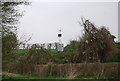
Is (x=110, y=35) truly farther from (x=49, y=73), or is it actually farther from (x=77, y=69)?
(x=49, y=73)

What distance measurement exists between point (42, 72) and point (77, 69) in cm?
264

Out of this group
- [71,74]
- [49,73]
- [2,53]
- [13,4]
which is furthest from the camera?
[49,73]

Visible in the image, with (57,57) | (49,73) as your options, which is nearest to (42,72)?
(49,73)

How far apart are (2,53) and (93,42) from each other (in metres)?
10.4

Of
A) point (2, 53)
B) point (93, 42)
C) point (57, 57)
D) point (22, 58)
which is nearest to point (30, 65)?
point (22, 58)

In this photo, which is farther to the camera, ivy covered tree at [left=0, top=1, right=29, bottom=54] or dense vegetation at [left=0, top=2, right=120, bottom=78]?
dense vegetation at [left=0, top=2, right=120, bottom=78]

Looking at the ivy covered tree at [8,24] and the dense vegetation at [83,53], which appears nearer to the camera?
the ivy covered tree at [8,24]

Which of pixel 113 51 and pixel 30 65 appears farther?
pixel 113 51

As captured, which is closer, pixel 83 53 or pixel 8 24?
pixel 8 24

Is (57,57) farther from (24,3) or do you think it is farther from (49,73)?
(24,3)

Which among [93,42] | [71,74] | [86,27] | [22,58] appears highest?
[86,27]

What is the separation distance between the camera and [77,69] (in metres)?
16.6

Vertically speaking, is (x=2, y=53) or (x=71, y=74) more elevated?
(x=2, y=53)

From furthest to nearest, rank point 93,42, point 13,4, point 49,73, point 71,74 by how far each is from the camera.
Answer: point 93,42 → point 49,73 → point 71,74 → point 13,4
